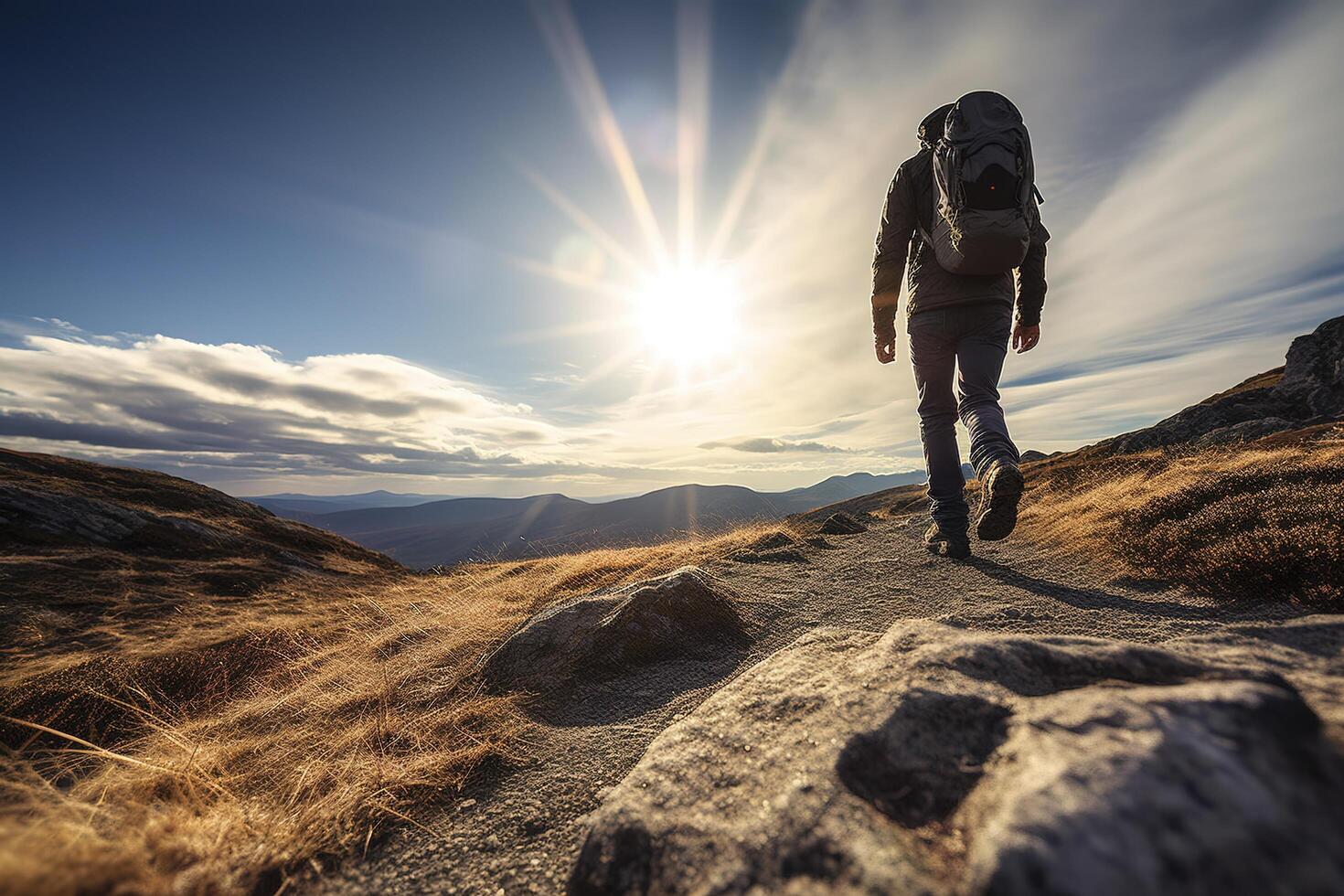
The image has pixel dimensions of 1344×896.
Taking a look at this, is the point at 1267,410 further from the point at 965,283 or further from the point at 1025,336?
the point at 965,283

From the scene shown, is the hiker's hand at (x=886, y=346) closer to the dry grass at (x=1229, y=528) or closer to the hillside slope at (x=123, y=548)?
the dry grass at (x=1229, y=528)

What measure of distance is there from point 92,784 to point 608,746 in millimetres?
2106

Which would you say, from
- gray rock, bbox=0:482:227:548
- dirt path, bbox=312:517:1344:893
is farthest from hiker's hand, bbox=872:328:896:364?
gray rock, bbox=0:482:227:548

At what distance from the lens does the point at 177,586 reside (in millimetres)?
8977

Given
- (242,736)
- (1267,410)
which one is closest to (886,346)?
(242,736)

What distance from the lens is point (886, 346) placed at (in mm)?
5047

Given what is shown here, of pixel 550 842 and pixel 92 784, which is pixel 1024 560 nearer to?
pixel 550 842

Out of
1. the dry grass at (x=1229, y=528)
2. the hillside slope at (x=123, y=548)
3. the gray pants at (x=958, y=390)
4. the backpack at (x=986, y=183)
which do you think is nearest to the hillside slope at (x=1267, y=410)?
the dry grass at (x=1229, y=528)

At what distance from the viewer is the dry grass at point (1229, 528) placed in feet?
8.70

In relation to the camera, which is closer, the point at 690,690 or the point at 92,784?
the point at 92,784

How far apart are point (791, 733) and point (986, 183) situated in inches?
164

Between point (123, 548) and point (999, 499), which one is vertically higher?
point (999, 499)

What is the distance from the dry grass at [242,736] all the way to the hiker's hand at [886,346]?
3481 mm

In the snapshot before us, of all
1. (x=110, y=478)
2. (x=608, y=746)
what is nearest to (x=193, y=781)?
(x=608, y=746)
